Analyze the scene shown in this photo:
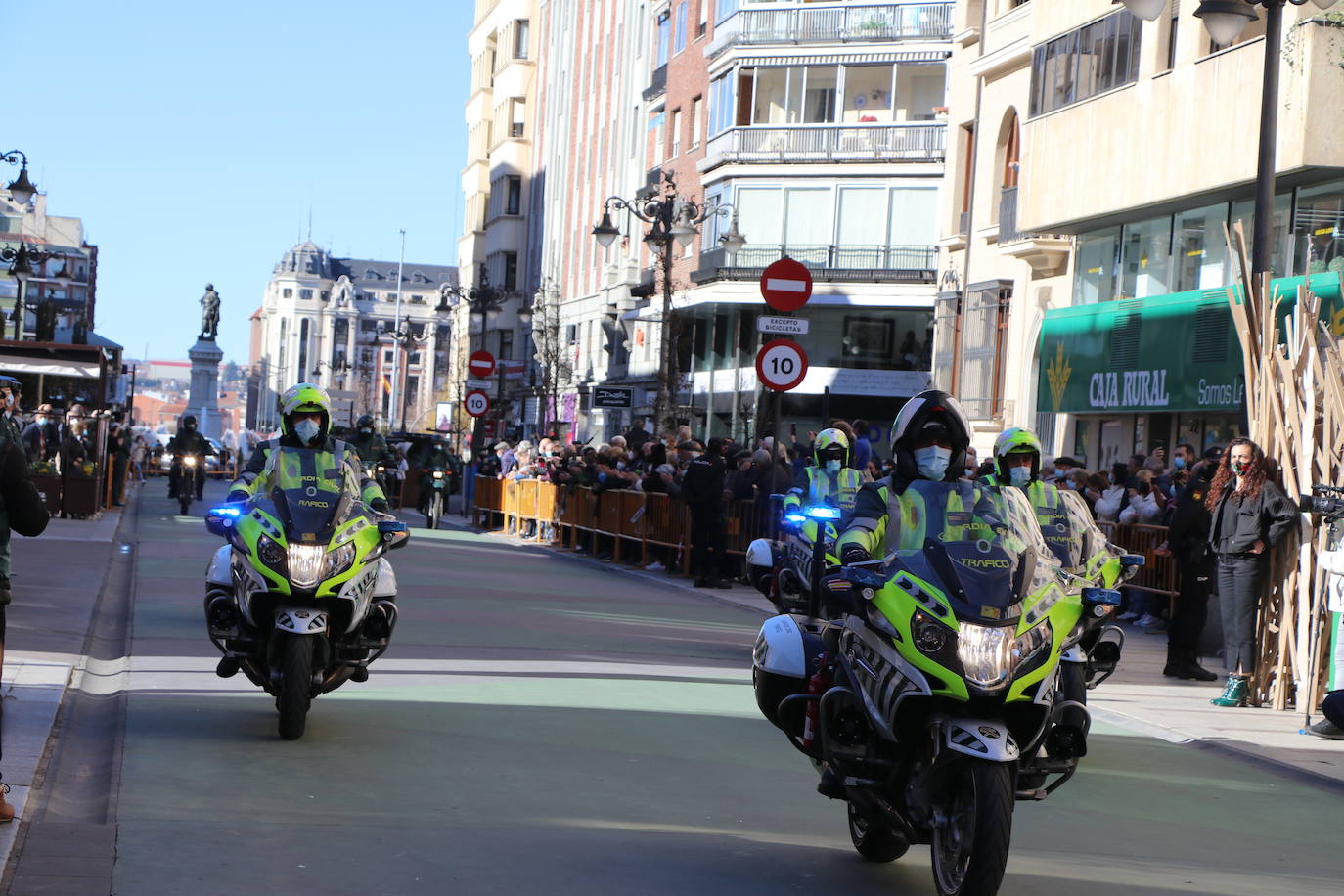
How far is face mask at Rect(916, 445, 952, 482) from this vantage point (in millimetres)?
7016

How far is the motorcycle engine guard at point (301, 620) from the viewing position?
988 cm

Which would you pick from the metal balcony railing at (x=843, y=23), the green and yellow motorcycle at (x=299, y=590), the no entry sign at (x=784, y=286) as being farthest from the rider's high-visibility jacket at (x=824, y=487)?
the metal balcony railing at (x=843, y=23)

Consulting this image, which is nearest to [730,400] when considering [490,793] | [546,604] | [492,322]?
[492,322]

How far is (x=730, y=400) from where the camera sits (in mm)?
56969

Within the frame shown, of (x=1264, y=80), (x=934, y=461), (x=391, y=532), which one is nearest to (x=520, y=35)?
(x=1264, y=80)

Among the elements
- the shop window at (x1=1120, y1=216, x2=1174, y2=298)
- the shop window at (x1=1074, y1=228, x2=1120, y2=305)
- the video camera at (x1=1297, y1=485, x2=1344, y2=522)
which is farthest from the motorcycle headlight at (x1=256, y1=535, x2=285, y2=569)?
the shop window at (x1=1074, y1=228, x2=1120, y2=305)

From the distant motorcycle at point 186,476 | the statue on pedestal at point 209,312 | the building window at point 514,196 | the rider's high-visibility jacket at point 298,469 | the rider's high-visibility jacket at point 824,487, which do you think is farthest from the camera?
the statue on pedestal at point 209,312

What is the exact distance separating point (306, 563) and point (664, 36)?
5488cm

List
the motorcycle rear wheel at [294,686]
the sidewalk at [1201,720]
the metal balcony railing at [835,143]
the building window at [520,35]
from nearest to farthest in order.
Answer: the motorcycle rear wheel at [294,686] < the sidewalk at [1201,720] < the metal balcony railing at [835,143] < the building window at [520,35]

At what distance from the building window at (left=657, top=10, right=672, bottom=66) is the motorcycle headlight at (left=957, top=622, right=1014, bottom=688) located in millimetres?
57096

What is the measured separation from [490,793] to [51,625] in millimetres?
6959

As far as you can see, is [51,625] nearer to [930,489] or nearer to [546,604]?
[546,604]

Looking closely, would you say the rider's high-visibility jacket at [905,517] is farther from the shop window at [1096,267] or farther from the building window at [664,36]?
the building window at [664,36]

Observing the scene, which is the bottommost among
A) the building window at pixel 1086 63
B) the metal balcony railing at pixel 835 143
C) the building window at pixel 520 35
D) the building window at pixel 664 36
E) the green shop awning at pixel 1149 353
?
the green shop awning at pixel 1149 353
